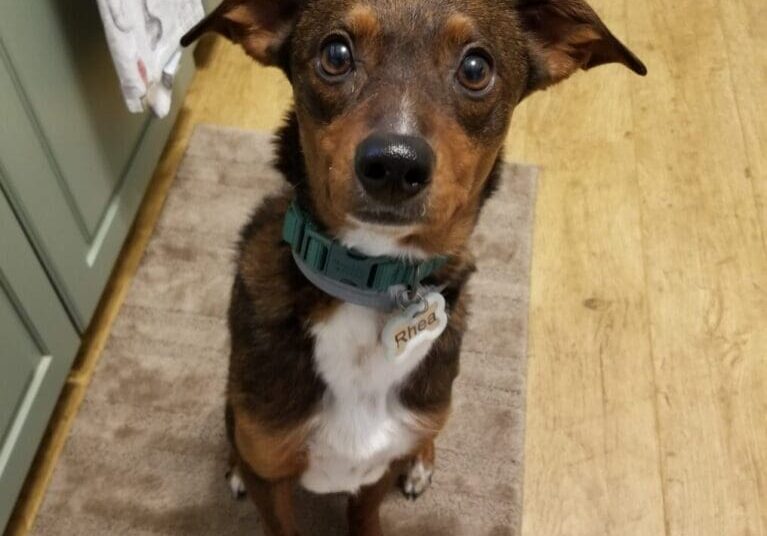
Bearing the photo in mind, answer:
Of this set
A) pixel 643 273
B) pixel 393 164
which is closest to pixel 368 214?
pixel 393 164

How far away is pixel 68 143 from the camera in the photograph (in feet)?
5.61

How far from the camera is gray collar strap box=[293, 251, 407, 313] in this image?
Result: 1152 millimetres

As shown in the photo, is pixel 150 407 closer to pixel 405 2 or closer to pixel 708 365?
pixel 405 2

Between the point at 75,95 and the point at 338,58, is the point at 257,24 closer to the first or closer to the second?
the point at 338,58

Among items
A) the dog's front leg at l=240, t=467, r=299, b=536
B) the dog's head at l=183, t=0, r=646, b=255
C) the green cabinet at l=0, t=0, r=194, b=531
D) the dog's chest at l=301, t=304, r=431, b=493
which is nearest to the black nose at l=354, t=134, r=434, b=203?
the dog's head at l=183, t=0, r=646, b=255

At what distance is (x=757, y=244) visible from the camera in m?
2.21

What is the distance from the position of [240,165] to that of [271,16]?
122 cm

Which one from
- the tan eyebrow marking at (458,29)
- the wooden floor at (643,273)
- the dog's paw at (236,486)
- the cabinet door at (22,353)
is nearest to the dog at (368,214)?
the tan eyebrow marking at (458,29)

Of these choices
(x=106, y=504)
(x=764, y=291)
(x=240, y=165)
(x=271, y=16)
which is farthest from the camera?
(x=240, y=165)

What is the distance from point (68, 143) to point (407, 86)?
1.00 m

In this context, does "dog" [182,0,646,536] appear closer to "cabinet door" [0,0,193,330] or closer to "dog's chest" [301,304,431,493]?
"dog's chest" [301,304,431,493]

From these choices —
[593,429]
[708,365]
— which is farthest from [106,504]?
[708,365]

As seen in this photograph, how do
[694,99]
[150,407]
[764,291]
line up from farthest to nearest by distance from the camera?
[694,99]
[764,291]
[150,407]

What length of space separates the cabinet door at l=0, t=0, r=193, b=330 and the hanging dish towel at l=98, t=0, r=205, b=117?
0.34ft
